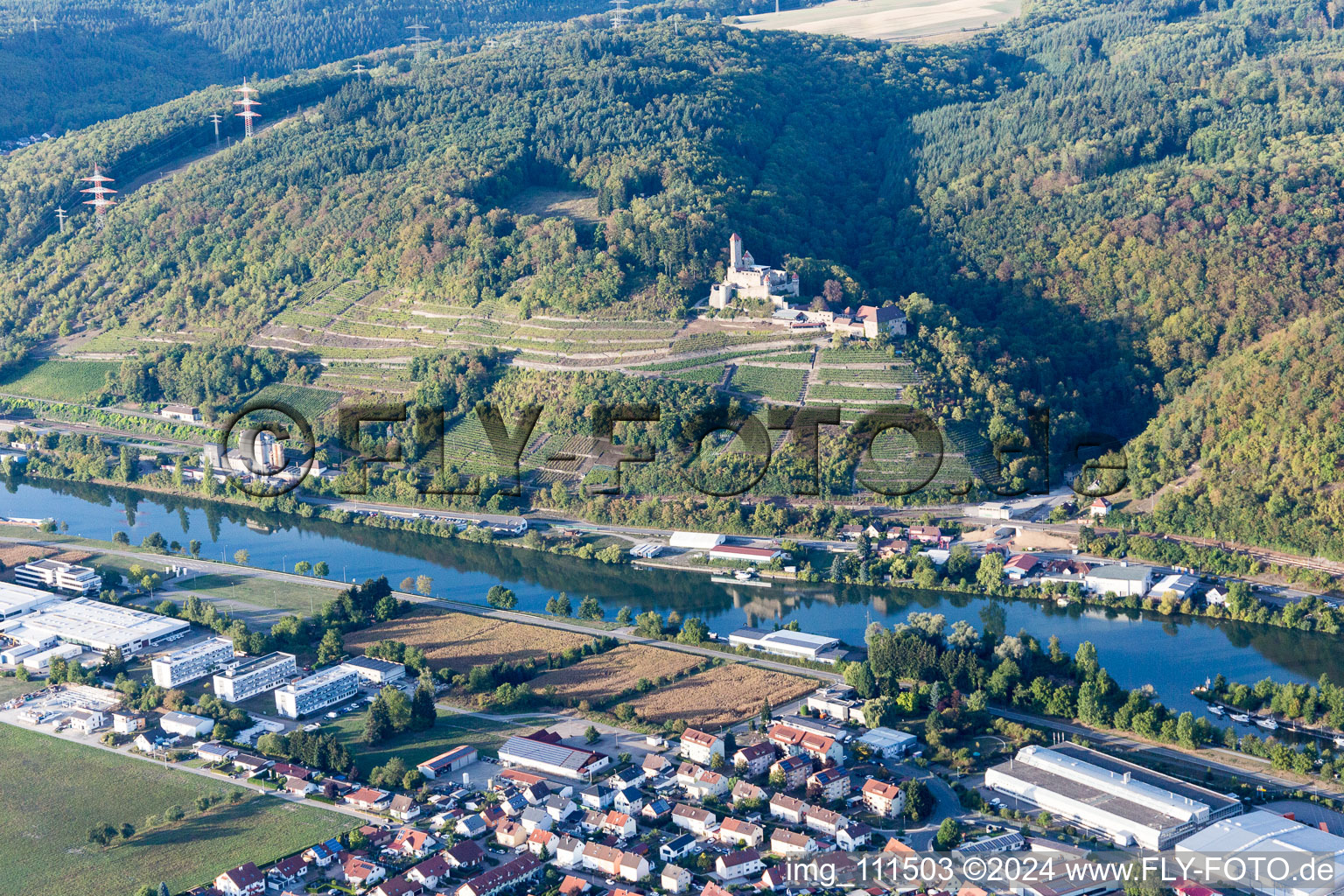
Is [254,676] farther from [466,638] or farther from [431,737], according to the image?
[466,638]

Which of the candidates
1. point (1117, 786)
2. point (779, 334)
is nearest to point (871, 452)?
point (779, 334)

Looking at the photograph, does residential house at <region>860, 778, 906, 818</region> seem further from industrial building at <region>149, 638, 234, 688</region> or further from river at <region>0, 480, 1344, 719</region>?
industrial building at <region>149, 638, 234, 688</region>

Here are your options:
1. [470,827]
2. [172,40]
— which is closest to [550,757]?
[470,827]

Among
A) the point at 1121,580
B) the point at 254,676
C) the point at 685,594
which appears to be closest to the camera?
the point at 254,676

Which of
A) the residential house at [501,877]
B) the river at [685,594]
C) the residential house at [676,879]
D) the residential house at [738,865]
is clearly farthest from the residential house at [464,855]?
the river at [685,594]

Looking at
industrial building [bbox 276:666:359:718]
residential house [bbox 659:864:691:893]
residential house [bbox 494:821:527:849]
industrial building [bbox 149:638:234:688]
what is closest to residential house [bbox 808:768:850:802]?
residential house [bbox 659:864:691:893]
